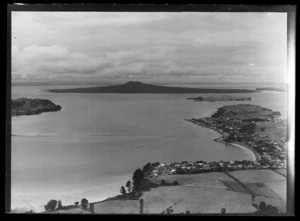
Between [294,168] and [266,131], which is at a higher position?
[266,131]

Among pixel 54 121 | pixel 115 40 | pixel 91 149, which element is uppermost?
pixel 115 40

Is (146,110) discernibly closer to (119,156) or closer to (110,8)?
(119,156)

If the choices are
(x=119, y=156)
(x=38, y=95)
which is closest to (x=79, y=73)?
(x=38, y=95)

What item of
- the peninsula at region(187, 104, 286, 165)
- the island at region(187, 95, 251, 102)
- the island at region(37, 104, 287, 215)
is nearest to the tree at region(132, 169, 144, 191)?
the island at region(37, 104, 287, 215)

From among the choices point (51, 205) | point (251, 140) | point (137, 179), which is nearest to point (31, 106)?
point (51, 205)

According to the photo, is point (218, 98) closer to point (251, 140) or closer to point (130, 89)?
point (251, 140)
